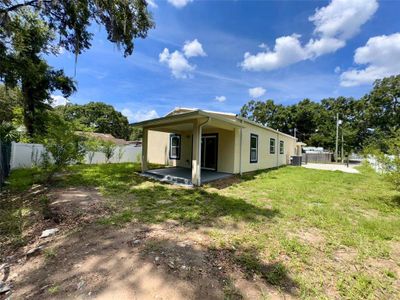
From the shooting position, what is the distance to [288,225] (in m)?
4.10

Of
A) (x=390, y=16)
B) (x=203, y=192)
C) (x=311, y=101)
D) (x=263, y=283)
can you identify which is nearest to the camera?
(x=263, y=283)

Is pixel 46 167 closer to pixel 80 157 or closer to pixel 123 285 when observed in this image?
pixel 80 157

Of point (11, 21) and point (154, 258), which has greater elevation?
point (11, 21)

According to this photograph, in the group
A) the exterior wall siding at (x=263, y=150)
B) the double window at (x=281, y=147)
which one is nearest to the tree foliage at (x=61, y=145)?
the exterior wall siding at (x=263, y=150)

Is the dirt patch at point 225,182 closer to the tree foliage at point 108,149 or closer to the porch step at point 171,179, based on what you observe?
the porch step at point 171,179

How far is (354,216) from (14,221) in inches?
282

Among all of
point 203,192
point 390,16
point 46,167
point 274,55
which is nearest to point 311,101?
point 274,55

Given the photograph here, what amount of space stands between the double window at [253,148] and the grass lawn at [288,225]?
4204 millimetres

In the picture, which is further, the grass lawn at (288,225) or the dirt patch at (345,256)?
the dirt patch at (345,256)

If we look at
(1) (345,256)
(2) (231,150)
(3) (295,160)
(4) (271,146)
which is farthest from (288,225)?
(3) (295,160)

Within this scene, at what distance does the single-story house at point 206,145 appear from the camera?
771 cm

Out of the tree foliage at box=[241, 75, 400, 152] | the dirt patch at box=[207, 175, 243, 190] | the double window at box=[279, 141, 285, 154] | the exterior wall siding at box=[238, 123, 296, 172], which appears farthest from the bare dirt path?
the tree foliage at box=[241, 75, 400, 152]

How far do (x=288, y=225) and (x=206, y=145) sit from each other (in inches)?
295

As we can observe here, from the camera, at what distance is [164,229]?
146 inches
